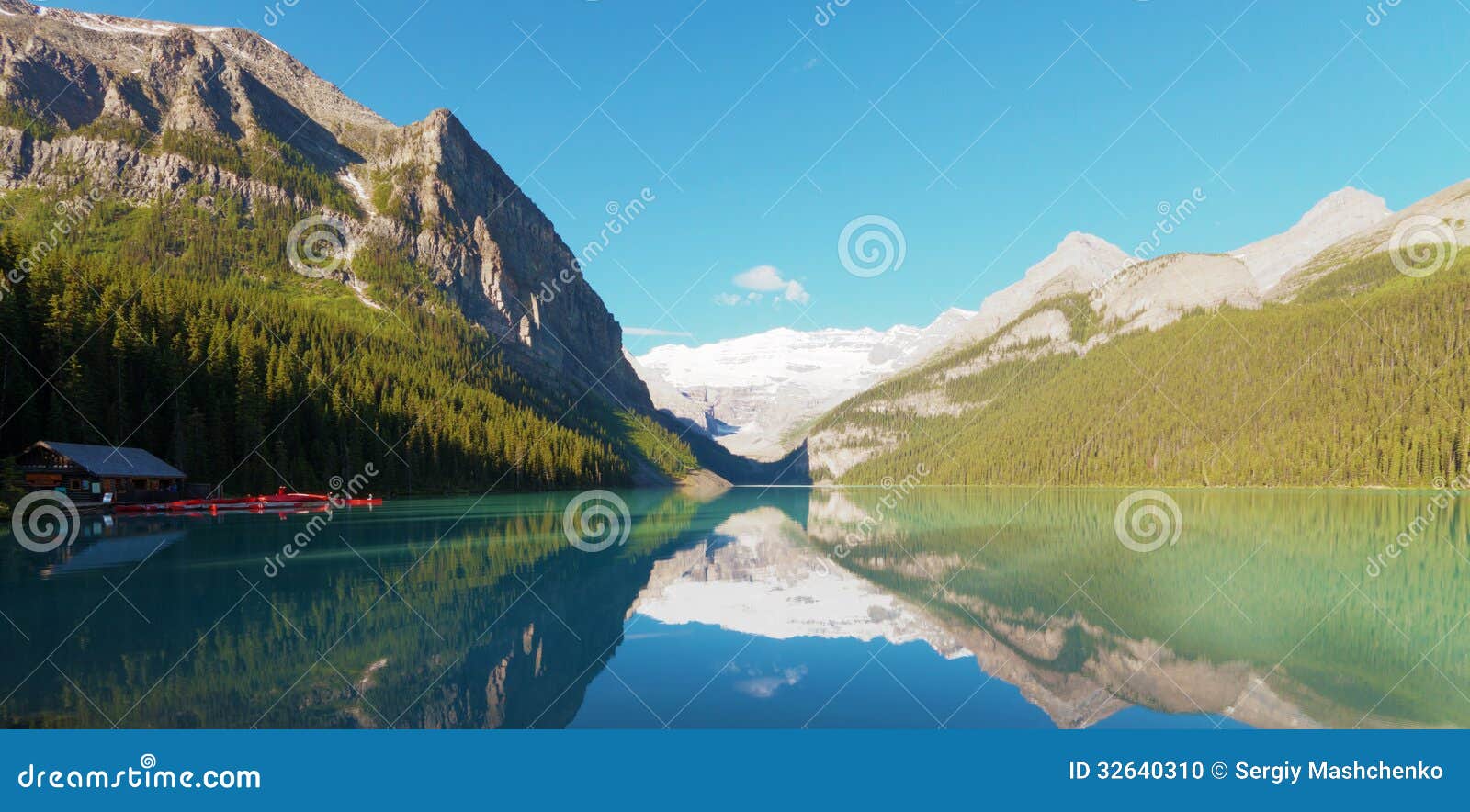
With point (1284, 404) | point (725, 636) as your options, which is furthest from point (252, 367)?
point (1284, 404)

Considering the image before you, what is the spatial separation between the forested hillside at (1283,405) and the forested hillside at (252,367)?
346 ft

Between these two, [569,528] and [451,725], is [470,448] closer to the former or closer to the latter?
[569,528]

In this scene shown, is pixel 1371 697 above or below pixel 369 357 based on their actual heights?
below

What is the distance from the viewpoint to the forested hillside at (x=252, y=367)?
60406 mm

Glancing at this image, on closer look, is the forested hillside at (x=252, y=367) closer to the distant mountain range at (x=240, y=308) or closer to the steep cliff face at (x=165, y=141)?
the distant mountain range at (x=240, y=308)

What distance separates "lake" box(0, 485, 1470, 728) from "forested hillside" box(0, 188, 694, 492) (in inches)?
1302

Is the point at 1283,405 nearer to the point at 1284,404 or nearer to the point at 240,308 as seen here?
the point at 1284,404

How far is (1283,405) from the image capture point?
137 m

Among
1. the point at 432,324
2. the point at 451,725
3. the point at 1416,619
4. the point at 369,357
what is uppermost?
the point at 432,324

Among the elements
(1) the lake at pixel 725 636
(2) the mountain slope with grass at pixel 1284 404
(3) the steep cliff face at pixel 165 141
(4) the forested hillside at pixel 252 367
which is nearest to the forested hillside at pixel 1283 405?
(2) the mountain slope with grass at pixel 1284 404

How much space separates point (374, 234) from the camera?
184 metres

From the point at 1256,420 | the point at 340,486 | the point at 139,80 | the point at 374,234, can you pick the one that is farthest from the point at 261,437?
the point at 139,80

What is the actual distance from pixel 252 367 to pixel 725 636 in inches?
3001

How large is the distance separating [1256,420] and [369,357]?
6272 inches
